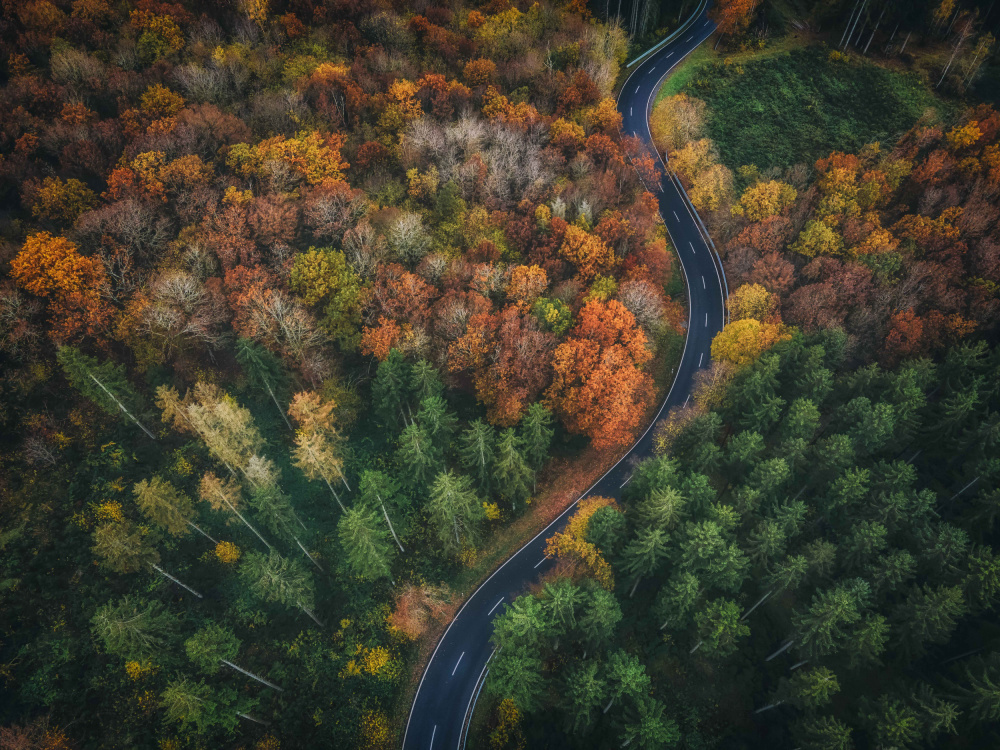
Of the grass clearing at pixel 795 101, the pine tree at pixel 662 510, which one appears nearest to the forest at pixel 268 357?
the pine tree at pixel 662 510

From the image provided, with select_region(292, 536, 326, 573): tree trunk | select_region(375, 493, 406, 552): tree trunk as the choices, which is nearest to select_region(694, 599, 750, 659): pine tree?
select_region(375, 493, 406, 552): tree trunk

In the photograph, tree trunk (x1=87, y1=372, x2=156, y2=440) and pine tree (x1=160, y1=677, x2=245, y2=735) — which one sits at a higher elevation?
tree trunk (x1=87, y1=372, x2=156, y2=440)

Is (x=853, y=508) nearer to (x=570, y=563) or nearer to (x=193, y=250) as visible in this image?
(x=570, y=563)

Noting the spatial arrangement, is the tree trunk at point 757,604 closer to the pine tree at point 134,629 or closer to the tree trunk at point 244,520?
the tree trunk at point 244,520

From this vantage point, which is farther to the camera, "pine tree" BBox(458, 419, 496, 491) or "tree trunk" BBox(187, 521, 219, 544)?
"pine tree" BBox(458, 419, 496, 491)

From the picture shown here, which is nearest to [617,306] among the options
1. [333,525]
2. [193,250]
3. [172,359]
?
[333,525]

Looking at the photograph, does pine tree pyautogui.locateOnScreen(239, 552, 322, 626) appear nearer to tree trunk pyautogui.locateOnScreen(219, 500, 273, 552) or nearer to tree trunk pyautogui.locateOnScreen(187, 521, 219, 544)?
tree trunk pyautogui.locateOnScreen(219, 500, 273, 552)

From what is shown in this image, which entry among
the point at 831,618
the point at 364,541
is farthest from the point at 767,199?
the point at 364,541

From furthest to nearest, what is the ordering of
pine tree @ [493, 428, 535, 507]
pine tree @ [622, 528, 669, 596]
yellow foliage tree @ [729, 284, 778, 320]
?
1. yellow foliage tree @ [729, 284, 778, 320]
2. pine tree @ [493, 428, 535, 507]
3. pine tree @ [622, 528, 669, 596]
